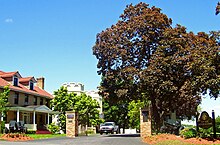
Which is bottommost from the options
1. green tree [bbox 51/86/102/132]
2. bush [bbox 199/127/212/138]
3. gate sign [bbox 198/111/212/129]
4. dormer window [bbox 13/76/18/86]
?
bush [bbox 199/127/212/138]

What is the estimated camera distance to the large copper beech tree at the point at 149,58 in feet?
90.5

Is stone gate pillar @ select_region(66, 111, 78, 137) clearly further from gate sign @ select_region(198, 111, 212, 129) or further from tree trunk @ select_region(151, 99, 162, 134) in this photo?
gate sign @ select_region(198, 111, 212, 129)

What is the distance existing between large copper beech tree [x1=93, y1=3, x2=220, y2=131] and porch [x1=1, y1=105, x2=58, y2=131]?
13.6 meters

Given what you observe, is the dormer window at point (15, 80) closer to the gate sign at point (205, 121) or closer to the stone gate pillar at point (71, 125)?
the stone gate pillar at point (71, 125)

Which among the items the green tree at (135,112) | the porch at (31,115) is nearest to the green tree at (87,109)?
the porch at (31,115)

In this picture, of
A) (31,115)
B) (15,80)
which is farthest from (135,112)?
(15,80)

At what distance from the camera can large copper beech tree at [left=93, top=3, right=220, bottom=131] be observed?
2758cm

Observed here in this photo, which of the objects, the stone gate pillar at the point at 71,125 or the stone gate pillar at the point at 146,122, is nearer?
the stone gate pillar at the point at 146,122

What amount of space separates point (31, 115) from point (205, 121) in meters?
29.6

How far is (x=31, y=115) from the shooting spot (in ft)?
151

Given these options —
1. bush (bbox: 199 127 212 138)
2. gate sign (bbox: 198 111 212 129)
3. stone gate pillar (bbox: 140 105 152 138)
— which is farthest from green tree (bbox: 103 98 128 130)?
bush (bbox: 199 127 212 138)

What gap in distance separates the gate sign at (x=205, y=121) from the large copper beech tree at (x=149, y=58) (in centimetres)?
290

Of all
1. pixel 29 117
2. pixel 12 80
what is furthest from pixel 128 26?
pixel 29 117

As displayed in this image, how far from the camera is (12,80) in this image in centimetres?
4234
